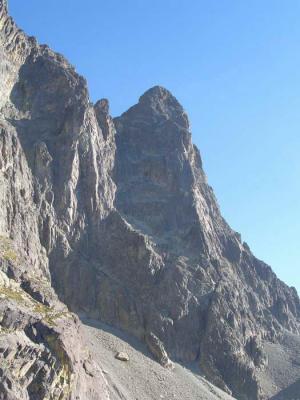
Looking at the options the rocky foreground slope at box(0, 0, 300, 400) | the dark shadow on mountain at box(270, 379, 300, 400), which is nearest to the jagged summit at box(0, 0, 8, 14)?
the rocky foreground slope at box(0, 0, 300, 400)

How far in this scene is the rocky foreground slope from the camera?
123 metres

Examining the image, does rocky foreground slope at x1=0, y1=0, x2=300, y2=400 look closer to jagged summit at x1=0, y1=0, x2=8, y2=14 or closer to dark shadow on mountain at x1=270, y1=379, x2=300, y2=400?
jagged summit at x1=0, y1=0, x2=8, y2=14

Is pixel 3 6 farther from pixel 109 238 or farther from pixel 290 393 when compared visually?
pixel 290 393

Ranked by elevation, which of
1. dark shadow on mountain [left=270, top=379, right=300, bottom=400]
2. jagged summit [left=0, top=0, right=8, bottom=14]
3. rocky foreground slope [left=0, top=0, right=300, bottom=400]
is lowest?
dark shadow on mountain [left=270, top=379, right=300, bottom=400]

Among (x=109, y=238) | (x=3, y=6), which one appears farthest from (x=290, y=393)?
(x=3, y=6)

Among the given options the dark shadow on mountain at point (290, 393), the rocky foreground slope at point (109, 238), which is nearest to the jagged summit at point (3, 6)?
the rocky foreground slope at point (109, 238)

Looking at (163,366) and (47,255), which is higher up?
(47,255)

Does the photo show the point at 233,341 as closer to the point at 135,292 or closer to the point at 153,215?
the point at 135,292

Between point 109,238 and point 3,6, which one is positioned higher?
point 3,6

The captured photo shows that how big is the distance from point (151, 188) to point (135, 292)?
52.0 metres

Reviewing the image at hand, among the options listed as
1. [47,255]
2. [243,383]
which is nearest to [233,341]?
[243,383]

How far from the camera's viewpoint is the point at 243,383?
13500 cm

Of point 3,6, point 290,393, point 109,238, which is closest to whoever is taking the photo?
point 290,393

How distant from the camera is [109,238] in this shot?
150 m
